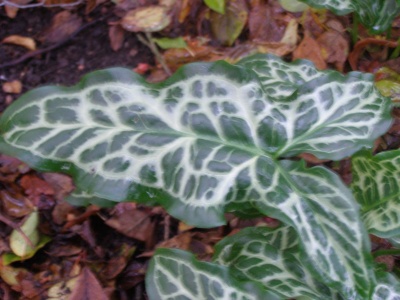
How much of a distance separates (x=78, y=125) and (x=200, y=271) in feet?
1.11

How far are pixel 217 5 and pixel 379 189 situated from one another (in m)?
0.84

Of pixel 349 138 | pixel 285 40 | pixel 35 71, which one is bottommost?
pixel 35 71

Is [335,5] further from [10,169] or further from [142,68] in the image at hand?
[10,169]

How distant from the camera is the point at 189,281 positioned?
98 cm

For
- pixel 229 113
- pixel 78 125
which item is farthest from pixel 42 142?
pixel 229 113

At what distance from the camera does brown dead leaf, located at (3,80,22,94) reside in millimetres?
1693

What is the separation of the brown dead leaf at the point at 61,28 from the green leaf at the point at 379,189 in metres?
1.04

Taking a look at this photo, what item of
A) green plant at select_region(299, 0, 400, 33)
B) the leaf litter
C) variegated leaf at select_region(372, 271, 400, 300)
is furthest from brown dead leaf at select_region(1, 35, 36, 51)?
variegated leaf at select_region(372, 271, 400, 300)

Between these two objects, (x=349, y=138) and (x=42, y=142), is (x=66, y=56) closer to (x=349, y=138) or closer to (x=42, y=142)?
(x=42, y=142)

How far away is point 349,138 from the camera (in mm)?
1022

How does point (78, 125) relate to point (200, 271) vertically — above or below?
above

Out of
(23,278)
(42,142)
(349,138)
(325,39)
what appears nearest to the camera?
(42,142)

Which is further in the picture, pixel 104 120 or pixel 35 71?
pixel 35 71

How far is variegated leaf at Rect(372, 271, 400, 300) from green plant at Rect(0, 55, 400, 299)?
13 centimetres
